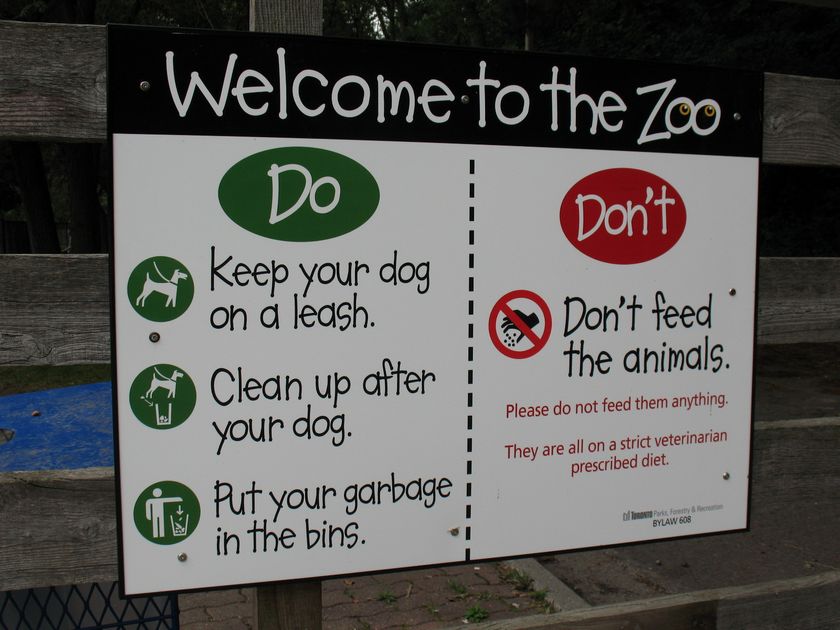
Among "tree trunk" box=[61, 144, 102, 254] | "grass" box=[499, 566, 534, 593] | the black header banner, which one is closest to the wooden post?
the black header banner

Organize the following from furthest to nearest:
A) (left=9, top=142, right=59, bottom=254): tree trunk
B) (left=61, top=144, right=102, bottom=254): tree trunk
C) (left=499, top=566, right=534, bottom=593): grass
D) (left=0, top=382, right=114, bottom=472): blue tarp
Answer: (left=9, top=142, right=59, bottom=254): tree trunk < (left=61, top=144, right=102, bottom=254): tree trunk < (left=499, top=566, right=534, bottom=593): grass < (left=0, top=382, right=114, bottom=472): blue tarp

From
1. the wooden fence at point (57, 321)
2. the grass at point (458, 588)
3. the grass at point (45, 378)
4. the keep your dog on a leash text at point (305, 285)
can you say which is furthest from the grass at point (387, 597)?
the grass at point (45, 378)

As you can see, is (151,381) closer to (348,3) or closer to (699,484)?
(699,484)

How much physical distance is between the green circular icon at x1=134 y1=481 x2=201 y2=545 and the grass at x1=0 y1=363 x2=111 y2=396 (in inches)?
318

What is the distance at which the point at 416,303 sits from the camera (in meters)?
1.76

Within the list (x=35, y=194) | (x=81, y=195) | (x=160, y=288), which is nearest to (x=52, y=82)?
(x=160, y=288)

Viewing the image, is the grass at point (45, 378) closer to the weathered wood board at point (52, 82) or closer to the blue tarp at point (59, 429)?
the blue tarp at point (59, 429)

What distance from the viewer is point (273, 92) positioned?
5.46 feet

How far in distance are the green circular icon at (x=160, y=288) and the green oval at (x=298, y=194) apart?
158mm

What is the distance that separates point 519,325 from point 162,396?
2.61 ft

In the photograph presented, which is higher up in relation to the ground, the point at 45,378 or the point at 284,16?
the point at 284,16

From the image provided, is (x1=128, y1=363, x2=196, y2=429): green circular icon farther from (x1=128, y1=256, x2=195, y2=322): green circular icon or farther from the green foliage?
the green foliage

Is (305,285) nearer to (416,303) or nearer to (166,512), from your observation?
(416,303)

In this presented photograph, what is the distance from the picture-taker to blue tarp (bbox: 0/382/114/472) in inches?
116
